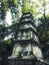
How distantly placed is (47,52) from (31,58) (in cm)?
674

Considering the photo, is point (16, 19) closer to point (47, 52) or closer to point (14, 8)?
point (14, 8)

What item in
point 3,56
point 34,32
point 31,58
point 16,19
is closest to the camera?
point 31,58

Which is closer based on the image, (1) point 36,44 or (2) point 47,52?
(1) point 36,44

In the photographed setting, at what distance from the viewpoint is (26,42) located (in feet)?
77.5

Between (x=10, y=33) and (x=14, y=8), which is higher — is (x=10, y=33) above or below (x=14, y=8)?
below

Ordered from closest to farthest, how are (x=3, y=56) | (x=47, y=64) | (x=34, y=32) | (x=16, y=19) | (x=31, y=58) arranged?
(x=31, y=58), (x=47, y=64), (x=34, y=32), (x=3, y=56), (x=16, y=19)

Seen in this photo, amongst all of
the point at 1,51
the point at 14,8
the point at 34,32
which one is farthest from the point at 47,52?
the point at 14,8

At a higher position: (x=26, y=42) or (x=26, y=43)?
(x=26, y=42)

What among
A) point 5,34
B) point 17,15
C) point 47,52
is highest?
point 17,15

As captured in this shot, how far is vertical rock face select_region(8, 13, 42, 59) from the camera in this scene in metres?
23.1

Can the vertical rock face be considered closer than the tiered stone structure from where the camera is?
No

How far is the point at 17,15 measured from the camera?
105ft

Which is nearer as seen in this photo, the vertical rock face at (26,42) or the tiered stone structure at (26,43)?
the tiered stone structure at (26,43)

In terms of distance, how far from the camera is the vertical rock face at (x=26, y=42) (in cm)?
2314
